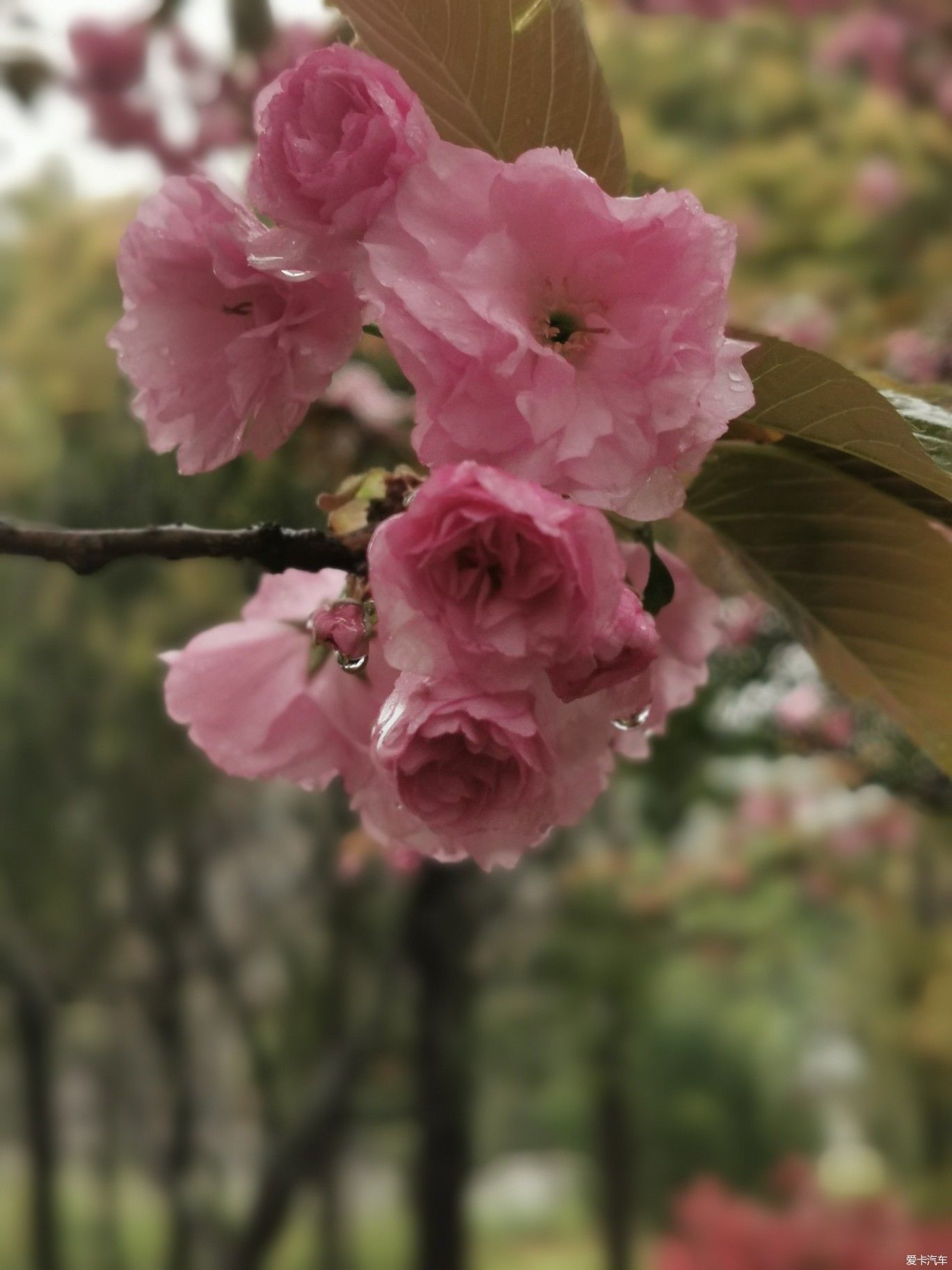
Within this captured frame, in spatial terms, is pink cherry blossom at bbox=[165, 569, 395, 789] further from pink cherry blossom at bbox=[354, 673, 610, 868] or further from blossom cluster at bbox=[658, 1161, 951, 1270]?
blossom cluster at bbox=[658, 1161, 951, 1270]

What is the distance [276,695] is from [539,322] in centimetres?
8

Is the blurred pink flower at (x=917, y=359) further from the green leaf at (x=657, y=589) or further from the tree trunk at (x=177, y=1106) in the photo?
the tree trunk at (x=177, y=1106)

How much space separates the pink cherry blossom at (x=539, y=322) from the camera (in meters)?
0.14

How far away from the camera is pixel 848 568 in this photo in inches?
7.5

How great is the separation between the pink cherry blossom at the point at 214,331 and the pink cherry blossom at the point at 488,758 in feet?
0.15

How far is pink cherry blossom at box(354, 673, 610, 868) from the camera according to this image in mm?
143

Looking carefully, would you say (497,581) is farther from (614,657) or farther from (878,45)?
(878,45)

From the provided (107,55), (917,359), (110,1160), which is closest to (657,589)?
(917,359)

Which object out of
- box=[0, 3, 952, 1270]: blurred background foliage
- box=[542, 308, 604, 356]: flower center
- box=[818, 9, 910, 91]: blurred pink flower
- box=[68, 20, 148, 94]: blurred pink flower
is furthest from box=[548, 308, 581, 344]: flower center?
box=[818, 9, 910, 91]: blurred pink flower

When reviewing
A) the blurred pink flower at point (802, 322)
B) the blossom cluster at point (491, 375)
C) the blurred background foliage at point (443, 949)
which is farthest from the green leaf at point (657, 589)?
the blurred background foliage at point (443, 949)

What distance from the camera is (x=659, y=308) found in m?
0.14

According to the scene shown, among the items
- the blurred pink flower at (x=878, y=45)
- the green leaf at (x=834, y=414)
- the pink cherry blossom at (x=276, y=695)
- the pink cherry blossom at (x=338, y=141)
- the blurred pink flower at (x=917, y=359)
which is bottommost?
the blurred pink flower at (x=878, y=45)

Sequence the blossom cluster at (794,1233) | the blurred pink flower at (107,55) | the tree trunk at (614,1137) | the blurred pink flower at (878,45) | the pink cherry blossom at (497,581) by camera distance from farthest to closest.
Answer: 1. the tree trunk at (614,1137)
2. the blossom cluster at (794,1233)
3. the blurred pink flower at (878,45)
4. the blurred pink flower at (107,55)
5. the pink cherry blossom at (497,581)

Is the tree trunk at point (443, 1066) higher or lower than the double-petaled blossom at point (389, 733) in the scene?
lower
